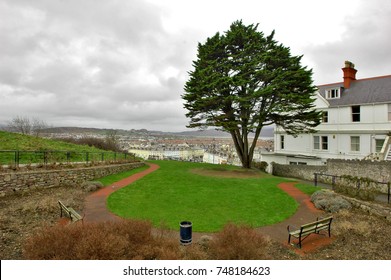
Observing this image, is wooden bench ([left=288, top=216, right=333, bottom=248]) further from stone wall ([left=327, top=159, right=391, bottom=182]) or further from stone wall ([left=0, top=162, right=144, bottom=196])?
stone wall ([left=0, top=162, right=144, bottom=196])

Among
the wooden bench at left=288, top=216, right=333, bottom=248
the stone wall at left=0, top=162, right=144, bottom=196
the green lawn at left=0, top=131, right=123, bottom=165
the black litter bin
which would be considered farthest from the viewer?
the green lawn at left=0, top=131, right=123, bottom=165

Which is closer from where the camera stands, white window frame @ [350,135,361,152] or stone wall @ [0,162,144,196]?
stone wall @ [0,162,144,196]

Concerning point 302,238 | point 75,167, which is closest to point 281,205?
point 302,238

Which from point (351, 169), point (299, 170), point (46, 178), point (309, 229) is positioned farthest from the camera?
point (299, 170)

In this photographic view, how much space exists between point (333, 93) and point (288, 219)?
81.5 feet

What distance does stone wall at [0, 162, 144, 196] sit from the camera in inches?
538

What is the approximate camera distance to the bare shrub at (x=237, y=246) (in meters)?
5.86

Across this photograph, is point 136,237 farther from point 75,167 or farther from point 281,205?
point 75,167

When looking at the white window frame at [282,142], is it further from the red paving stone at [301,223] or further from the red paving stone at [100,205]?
the red paving stone at [100,205]

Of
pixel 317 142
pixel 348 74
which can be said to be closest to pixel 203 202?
pixel 317 142

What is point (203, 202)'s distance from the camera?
1294 centimetres

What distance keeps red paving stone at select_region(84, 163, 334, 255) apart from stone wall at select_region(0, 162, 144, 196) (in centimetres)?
261

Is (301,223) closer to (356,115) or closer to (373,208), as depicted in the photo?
(373,208)

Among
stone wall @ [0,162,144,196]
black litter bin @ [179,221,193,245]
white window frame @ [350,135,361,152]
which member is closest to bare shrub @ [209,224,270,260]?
black litter bin @ [179,221,193,245]
